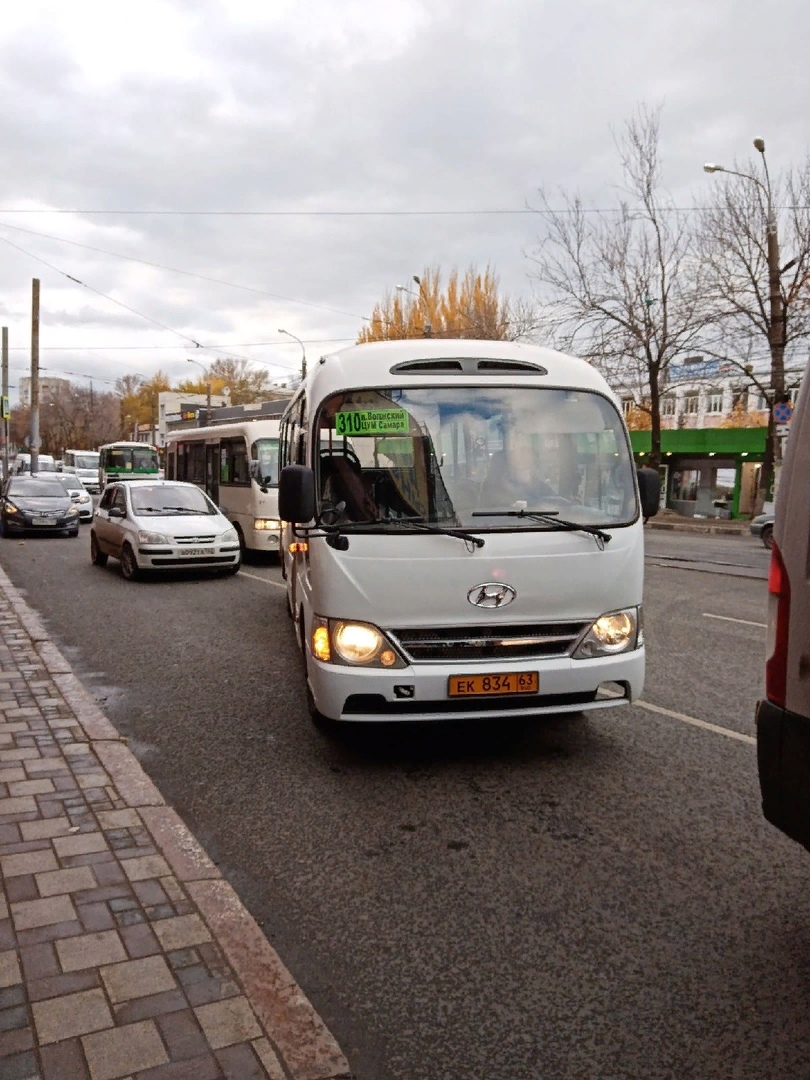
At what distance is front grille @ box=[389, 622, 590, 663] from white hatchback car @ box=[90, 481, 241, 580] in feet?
29.8

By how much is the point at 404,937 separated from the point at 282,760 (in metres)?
2.14

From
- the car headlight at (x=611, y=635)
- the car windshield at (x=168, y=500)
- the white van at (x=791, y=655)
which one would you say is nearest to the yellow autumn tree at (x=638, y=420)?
the car windshield at (x=168, y=500)

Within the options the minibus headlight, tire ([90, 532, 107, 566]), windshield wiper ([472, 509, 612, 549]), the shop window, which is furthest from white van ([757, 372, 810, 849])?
the shop window

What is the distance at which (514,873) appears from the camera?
3826 mm

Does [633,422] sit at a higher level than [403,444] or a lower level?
higher

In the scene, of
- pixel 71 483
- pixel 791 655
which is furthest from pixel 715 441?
pixel 791 655

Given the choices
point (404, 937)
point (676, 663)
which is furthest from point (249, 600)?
point (404, 937)

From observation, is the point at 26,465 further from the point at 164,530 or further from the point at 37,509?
the point at 164,530

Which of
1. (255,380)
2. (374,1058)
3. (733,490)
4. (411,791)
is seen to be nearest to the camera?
(374,1058)

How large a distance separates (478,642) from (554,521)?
81cm

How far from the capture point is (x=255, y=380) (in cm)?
10275

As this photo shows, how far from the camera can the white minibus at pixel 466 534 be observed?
15.7ft

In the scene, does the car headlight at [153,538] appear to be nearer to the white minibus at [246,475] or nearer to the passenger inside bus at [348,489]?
the white minibus at [246,475]

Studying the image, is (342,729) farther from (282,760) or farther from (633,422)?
(633,422)
